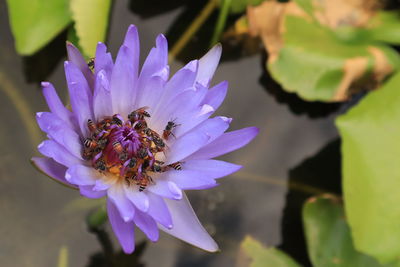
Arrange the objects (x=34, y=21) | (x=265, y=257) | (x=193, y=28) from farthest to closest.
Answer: (x=193, y=28) → (x=265, y=257) → (x=34, y=21)

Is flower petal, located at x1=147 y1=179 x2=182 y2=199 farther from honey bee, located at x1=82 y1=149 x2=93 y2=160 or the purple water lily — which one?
honey bee, located at x1=82 y1=149 x2=93 y2=160

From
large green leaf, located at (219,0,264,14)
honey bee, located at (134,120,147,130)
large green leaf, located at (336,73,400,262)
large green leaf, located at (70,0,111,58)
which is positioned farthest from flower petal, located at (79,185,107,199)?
large green leaf, located at (219,0,264,14)

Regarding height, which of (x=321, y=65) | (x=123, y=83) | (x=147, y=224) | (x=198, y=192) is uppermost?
(x=123, y=83)

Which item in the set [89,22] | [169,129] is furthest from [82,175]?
[89,22]

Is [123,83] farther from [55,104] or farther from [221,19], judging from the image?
[221,19]

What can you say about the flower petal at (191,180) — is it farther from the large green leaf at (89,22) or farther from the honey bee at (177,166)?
the large green leaf at (89,22)

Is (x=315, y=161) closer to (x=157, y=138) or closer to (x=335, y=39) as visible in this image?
(x=335, y=39)
